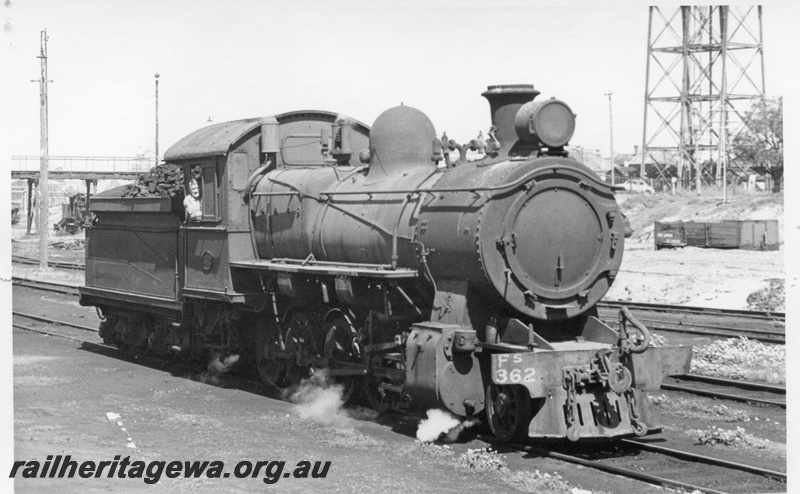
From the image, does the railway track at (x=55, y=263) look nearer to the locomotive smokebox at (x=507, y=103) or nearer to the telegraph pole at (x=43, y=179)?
the telegraph pole at (x=43, y=179)

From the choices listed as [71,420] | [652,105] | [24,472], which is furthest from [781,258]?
[24,472]

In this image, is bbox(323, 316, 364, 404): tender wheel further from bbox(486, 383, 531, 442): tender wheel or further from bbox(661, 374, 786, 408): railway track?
bbox(661, 374, 786, 408): railway track

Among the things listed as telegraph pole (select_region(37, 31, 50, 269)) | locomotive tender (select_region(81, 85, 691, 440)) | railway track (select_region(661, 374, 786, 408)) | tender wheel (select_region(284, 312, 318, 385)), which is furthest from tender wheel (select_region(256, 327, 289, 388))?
telegraph pole (select_region(37, 31, 50, 269))

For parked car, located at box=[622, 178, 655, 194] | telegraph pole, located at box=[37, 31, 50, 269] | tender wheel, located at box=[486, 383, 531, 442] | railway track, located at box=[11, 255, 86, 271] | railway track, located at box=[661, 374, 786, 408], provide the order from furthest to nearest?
parked car, located at box=[622, 178, 655, 194], railway track, located at box=[11, 255, 86, 271], telegraph pole, located at box=[37, 31, 50, 269], railway track, located at box=[661, 374, 786, 408], tender wheel, located at box=[486, 383, 531, 442]

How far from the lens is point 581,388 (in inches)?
416

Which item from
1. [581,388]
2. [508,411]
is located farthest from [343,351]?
[581,388]

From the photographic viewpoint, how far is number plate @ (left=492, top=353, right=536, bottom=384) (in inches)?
402

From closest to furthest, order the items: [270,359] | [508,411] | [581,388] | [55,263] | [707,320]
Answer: [581,388]
[508,411]
[270,359]
[707,320]
[55,263]

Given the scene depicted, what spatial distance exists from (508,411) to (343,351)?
3076 mm

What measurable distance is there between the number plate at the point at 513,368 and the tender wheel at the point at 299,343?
14.1ft

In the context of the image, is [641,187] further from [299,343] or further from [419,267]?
[419,267]

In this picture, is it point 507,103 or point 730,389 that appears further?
point 730,389

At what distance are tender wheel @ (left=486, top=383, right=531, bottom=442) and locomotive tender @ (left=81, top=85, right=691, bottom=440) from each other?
0.7 inches

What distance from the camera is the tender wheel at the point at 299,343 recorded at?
14070 mm
